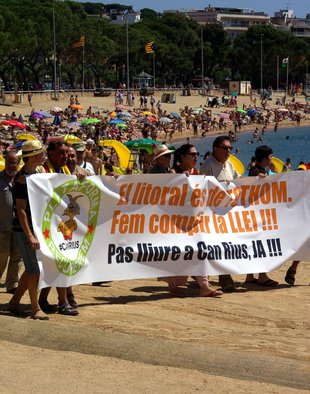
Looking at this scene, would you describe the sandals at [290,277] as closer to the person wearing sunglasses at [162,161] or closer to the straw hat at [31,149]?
the person wearing sunglasses at [162,161]

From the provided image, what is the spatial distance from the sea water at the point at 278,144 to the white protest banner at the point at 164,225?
34774mm

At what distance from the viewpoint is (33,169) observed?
767 centimetres

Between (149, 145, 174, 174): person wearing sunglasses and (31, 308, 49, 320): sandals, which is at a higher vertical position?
(149, 145, 174, 174): person wearing sunglasses

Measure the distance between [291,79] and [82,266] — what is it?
118042 mm

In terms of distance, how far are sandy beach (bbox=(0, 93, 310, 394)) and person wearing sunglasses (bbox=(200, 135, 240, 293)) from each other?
151 millimetres

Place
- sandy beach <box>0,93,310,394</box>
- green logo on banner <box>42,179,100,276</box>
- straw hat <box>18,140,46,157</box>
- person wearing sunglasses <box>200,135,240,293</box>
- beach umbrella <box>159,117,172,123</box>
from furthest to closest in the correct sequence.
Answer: beach umbrella <box>159,117,172,123</box> < person wearing sunglasses <box>200,135,240,293</box> < green logo on banner <box>42,179,100,276</box> < straw hat <box>18,140,46,157</box> < sandy beach <box>0,93,310,394</box>

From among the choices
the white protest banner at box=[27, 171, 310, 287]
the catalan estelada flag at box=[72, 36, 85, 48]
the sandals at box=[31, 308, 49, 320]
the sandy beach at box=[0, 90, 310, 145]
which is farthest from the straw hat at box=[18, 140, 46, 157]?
the catalan estelada flag at box=[72, 36, 85, 48]

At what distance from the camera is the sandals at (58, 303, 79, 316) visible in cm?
800

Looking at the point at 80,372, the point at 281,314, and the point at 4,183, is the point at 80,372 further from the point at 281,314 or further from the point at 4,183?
the point at 4,183

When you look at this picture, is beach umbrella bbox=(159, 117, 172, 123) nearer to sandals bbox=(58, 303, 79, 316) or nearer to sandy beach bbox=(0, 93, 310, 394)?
sandy beach bbox=(0, 93, 310, 394)

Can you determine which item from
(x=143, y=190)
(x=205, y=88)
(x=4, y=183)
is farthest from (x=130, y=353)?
(x=205, y=88)

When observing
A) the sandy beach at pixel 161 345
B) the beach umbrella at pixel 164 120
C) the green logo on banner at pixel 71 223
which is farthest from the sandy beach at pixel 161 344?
the beach umbrella at pixel 164 120

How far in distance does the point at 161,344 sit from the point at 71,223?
170 centimetres

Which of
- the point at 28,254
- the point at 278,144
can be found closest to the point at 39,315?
the point at 28,254
